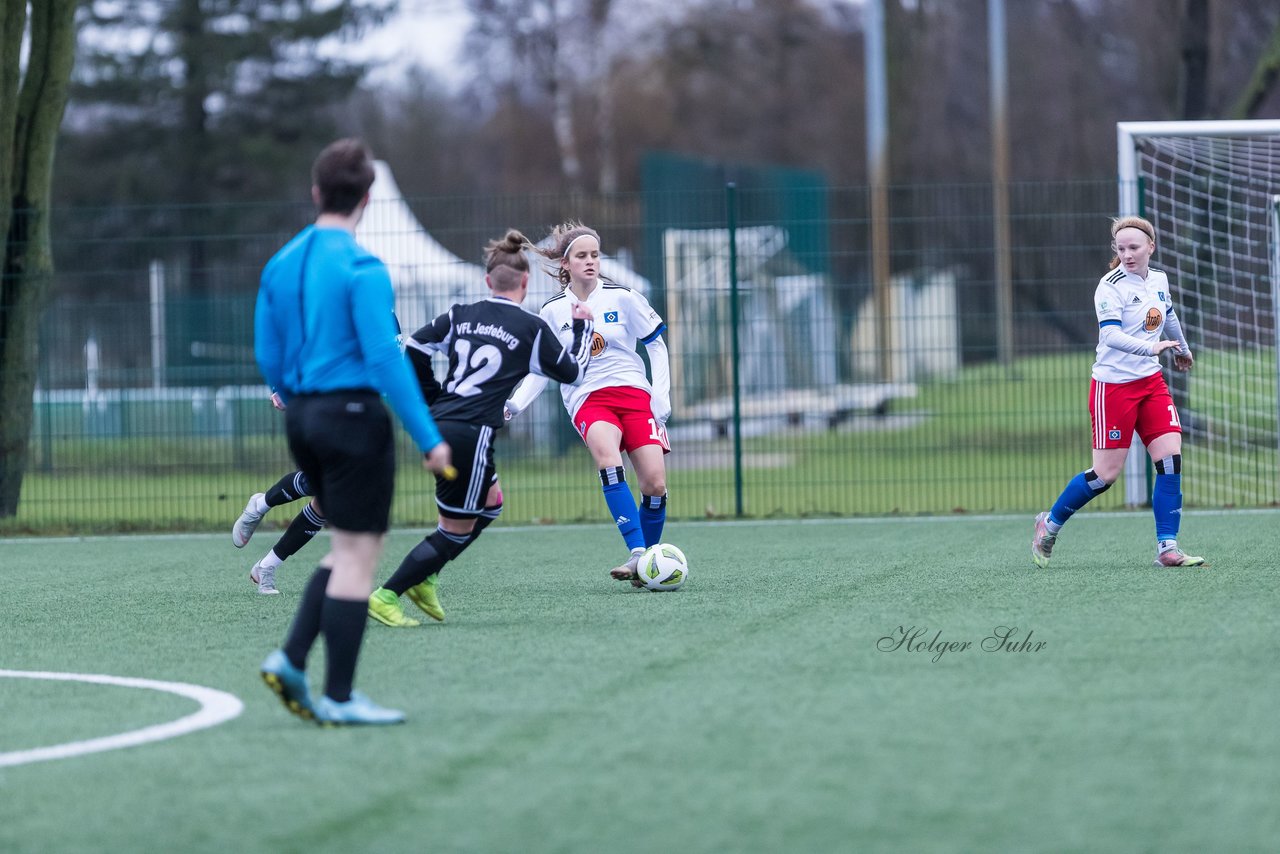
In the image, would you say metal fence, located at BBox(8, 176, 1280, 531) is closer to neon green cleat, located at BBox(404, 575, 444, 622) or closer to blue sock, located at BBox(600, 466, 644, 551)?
blue sock, located at BBox(600, 466, 644, 551)

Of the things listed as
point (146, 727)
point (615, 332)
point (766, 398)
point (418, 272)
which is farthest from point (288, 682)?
point (418, 272)

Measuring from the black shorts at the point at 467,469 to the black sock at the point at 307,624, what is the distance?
1.79m

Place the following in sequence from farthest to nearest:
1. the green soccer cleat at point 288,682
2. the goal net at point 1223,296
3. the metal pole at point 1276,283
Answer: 1. the goal net at point 1223,296
2. the metal pole at point 1276,283
3. the green soccer cleat at point 288,682

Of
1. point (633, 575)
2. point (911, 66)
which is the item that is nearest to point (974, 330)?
point (633, 575)

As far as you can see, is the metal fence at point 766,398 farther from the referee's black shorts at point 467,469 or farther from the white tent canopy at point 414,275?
the referee's black shorts at point 467,469

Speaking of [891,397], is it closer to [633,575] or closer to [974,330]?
[974,330]

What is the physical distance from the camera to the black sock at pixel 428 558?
710 cm

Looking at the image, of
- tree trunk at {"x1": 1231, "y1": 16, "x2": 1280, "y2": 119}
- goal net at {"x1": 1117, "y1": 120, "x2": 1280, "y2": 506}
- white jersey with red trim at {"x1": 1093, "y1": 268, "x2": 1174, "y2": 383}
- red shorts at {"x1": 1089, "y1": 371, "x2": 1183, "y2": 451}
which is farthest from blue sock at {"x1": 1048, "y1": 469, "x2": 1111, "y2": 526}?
tree trunk at {"x1": 1231, "y1": 16, "x2": 1280, "y2": 119}

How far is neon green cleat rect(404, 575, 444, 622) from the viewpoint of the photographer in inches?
288

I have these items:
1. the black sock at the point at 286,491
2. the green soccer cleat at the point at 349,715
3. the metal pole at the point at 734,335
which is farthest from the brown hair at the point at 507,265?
the metal pole at the point at 734,335

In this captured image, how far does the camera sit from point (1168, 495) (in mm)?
8648

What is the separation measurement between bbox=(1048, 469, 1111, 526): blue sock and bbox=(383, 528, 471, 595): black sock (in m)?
3.30

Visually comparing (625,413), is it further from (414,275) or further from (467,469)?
(414,275)

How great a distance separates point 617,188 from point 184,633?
117 ft
